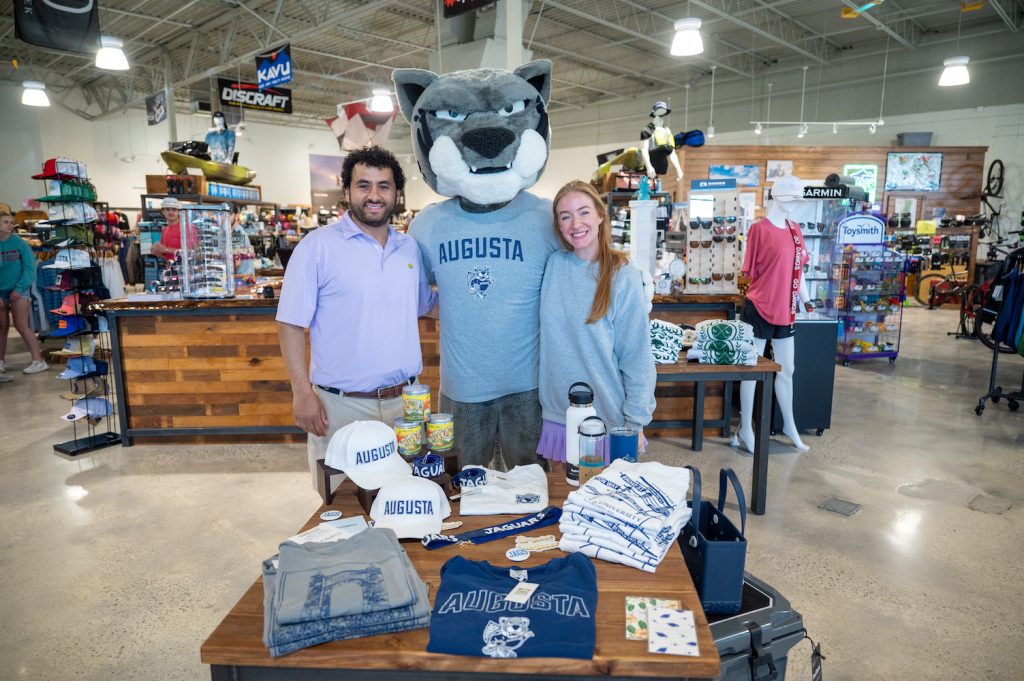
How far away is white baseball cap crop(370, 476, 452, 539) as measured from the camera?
4.84 feet

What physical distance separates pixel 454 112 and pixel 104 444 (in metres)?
3.83

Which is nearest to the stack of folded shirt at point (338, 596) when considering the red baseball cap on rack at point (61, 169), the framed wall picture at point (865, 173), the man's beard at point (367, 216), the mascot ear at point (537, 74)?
the man's beard at point (367, 216)

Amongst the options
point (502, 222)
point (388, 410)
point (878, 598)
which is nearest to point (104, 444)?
point (388, 410)

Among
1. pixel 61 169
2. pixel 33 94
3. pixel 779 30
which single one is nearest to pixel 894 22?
pixel 779 30

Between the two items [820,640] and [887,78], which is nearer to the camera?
[820,640]

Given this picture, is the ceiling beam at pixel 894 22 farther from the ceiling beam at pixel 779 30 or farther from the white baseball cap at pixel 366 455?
the white baseball cap at pixel 366 455

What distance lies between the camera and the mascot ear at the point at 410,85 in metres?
2.38

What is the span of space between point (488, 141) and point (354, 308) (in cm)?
76

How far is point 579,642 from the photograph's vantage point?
1096 mm

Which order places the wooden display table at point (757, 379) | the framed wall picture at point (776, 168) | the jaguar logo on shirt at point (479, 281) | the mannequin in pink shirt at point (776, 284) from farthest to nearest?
the framed wall picture at point (776, 168) < the mannequin in pink shirt at point (776, 284) < the wooden display table at point (757, 379) < the jaguar logo on shirt at point (479, 281)

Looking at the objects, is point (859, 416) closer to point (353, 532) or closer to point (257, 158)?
point (353, 532)

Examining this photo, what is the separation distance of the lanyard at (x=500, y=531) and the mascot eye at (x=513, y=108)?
1.47 meters

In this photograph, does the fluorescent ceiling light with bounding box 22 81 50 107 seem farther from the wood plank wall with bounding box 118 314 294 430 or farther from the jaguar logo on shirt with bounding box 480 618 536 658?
the jaguar logo on shirt with bounding box 480 618 536 658

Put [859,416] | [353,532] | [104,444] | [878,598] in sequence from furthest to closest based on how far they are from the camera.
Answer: [859,416] < [104,444] < [878,598] < [353,532]
